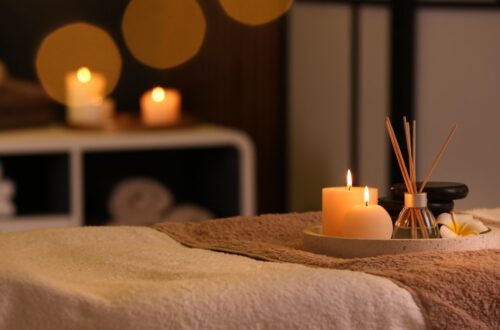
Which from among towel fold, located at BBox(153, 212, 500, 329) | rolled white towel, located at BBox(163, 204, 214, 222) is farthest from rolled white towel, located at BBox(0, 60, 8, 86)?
towel fold, located at BBox(153, 212, 500, 329)

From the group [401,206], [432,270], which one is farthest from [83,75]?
[432,270]

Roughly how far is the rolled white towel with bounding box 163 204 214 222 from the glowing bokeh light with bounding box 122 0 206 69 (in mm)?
440

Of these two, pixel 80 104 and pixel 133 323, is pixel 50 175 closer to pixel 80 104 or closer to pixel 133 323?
pixel 80 104

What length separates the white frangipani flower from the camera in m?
1.13

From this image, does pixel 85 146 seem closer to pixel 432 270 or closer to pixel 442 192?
pixel 442 192

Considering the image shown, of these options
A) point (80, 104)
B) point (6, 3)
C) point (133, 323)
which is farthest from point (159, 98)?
point (133, 323)

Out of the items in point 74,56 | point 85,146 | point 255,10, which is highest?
point 255,10

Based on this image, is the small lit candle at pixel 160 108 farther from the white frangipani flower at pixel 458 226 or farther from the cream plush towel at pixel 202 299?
the cream plush towel at pixel 202 299

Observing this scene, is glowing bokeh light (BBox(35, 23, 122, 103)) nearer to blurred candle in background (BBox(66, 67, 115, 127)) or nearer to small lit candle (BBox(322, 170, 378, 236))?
blurred candle in background (BBox(66, 67, 115, 127))

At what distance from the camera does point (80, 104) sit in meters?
2.88

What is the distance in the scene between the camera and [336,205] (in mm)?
1176

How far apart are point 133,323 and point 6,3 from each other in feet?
7.42

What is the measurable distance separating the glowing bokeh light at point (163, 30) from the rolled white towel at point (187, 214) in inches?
17.3

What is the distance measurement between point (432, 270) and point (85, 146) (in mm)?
1871
